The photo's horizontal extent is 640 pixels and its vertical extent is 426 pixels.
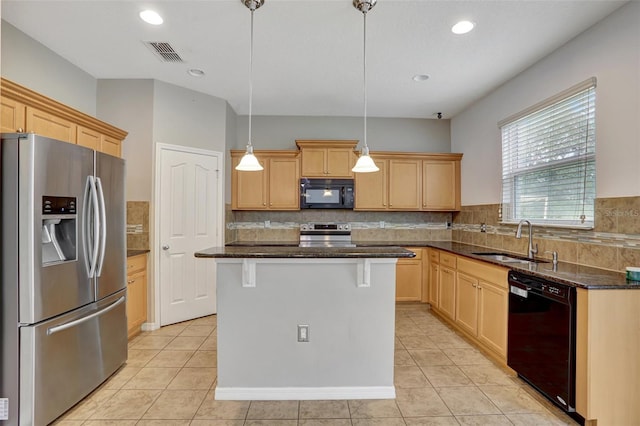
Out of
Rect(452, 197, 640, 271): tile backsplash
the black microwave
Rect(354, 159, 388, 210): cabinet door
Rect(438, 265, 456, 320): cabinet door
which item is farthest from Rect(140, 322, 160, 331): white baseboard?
Rect(452, 197, 640, 271): tile backsplash

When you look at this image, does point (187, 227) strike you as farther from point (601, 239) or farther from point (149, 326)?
point (601, 239)

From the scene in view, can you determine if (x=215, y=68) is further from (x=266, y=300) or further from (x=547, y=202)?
(x=547, y=202)

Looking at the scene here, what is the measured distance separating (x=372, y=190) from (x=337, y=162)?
69 centimetres

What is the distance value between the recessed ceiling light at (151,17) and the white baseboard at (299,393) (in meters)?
2.90

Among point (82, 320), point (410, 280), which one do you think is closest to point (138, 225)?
point (82, 320)

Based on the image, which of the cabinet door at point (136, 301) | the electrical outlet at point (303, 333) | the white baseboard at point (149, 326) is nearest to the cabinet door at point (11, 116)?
the cabinet door at point (136, 301)

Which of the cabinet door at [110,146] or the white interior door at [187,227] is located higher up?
the cabinet door at [110,146]

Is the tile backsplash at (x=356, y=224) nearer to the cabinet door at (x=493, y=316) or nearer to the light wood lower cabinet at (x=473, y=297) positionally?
the light wood lower cabinet at (x=473, y=297)

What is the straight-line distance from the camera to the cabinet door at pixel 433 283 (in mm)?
4094

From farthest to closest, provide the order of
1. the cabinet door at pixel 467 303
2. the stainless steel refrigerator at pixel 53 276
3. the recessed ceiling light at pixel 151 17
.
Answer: the cabinet door at pixel 467 303 → the recessed ceiling light at pixel 151 17 → the stainless steel refrigerator at pixel 53 276

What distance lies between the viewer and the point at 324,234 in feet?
15.3

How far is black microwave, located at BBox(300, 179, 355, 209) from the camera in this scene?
451 cm

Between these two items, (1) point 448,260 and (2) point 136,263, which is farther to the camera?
(1) point 448,260

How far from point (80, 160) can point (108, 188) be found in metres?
0.34
